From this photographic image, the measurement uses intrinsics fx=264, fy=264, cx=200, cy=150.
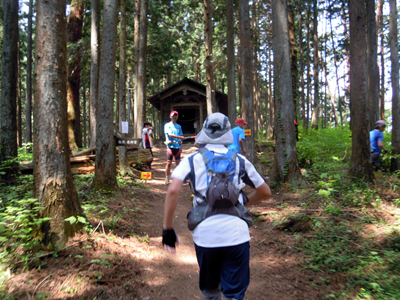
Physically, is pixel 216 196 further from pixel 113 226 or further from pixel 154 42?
pixel 154 42

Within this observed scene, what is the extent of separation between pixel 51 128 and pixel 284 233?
461cm

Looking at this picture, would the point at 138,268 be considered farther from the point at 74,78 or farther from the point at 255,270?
the point at 74,78

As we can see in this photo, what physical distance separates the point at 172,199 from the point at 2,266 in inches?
96.8

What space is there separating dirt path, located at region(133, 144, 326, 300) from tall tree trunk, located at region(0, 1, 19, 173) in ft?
15.8

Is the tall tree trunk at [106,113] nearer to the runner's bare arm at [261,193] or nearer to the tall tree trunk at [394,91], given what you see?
the runner's bare arm at [261,193]

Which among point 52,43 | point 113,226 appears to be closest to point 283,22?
point 52,43

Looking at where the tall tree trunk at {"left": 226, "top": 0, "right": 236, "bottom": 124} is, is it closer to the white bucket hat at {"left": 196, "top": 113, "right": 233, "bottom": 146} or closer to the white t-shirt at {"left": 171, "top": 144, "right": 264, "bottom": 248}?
the white bucket hat at {"left": 196, "top": 113, "right": 233, "bottom": 146}

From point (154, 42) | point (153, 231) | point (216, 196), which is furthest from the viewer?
point (154, 42)

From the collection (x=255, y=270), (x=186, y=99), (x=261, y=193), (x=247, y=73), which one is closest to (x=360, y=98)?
(x=247, y=73)

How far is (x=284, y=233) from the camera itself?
5328 mm

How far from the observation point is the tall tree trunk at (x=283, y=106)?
25.1 ft

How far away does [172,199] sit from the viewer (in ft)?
7.15

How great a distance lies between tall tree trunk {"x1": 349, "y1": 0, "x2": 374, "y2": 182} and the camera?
701 cm

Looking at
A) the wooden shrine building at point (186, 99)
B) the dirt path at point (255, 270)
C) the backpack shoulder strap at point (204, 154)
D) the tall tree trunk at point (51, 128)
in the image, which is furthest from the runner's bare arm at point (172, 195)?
the wooden shrine building at point (186, 99)
